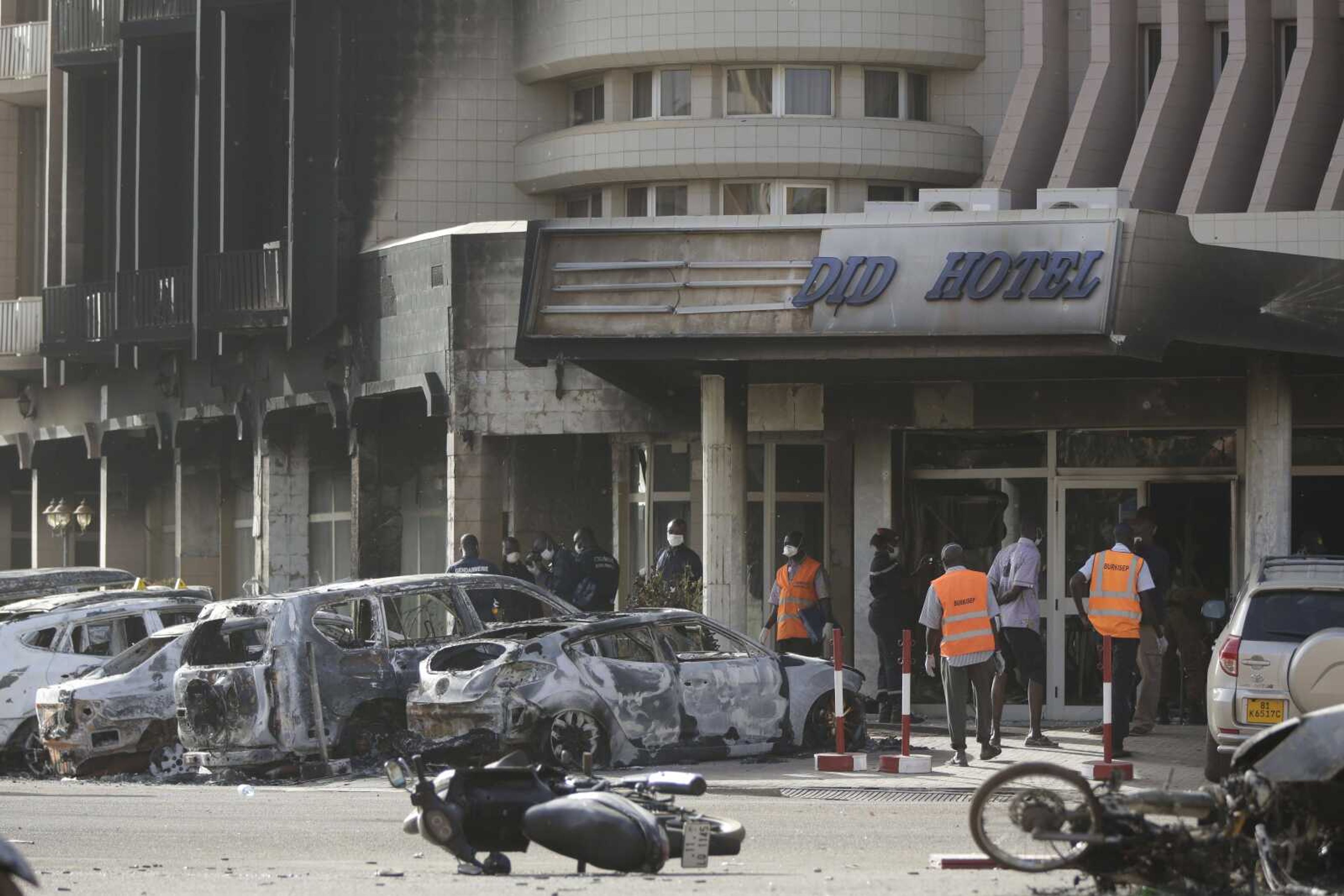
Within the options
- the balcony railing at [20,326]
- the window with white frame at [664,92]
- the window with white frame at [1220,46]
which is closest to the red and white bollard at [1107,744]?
the window with white frame at [1220,46]

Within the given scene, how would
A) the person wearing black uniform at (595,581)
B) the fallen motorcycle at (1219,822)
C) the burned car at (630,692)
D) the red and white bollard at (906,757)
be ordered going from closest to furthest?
the fallen motorcycle at (1219,822) < the burned car at (630,692) < the red and white bollard at (906,757) < the person wearing black uniform at (595,581)

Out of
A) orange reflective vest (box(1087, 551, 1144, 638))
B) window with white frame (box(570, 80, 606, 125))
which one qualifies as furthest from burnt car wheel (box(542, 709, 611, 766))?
window with white frame (box(570, 80, 606, 125))

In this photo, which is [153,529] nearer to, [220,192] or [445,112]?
[220,192]

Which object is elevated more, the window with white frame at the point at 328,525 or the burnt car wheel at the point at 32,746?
the window with white frame at the point at 328,525

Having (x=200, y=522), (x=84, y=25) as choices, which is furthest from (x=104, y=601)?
(x=84, y=25)

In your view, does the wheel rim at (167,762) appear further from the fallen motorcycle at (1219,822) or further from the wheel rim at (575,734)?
the fallen motorcycle at (1219,822)

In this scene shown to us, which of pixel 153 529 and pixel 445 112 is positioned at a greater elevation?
pixel 445 112

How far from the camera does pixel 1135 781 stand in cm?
1602

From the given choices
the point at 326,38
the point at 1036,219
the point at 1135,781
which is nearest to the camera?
the point at 1135,781

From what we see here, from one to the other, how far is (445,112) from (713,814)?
62.4ft

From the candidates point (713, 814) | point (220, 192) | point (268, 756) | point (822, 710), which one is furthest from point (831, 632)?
point (220, 192)

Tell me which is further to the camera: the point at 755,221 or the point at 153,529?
the point at 153,529

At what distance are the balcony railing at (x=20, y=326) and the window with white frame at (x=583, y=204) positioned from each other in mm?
11383

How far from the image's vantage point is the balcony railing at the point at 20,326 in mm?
39781
